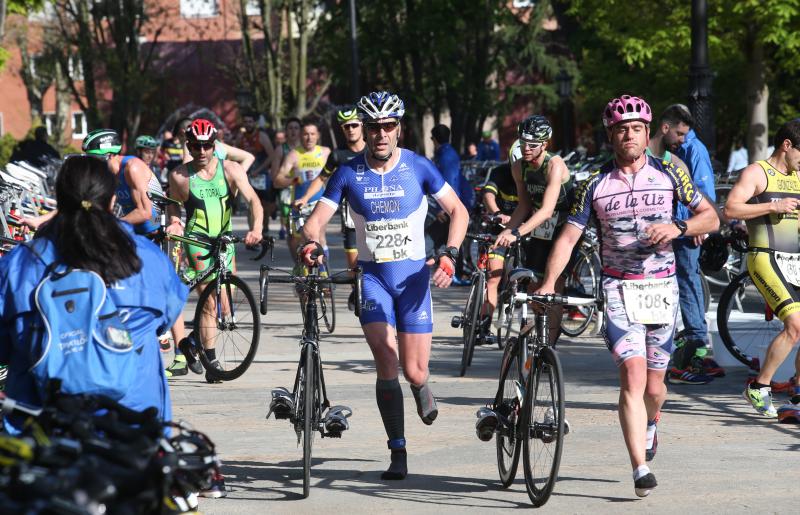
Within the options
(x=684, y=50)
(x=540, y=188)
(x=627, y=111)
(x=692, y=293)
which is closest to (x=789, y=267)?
(x=692, y=293)

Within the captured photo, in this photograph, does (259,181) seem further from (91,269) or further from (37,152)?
(91,269)

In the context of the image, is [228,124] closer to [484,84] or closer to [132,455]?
[484,84]

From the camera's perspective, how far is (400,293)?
7.77 m

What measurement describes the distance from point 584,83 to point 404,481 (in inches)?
1431

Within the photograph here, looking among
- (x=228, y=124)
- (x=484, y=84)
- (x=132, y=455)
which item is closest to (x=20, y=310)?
(x=132, y=455)

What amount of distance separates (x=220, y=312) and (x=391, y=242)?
344cm

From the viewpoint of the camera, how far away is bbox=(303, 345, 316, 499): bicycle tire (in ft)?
23.3

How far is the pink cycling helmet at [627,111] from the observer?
7.05m

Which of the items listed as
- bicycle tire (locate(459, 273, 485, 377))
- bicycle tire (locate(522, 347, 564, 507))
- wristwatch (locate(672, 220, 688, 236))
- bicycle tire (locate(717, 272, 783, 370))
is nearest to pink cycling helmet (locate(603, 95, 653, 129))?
wristwatch (locate(672, 220, 688, 236))

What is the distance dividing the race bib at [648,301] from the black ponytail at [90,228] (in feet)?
9.82

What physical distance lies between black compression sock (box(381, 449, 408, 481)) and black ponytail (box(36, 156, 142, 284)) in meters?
2.99

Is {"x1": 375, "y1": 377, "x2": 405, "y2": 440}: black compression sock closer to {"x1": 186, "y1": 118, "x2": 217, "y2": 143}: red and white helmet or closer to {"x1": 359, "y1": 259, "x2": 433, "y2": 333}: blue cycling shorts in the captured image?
{"x1": 359, "y1": 259, "x2": 433, "y2": 333}: blue cycling shorts

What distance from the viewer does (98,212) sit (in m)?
4.81

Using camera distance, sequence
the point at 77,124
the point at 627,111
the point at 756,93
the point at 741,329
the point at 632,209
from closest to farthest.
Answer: the point at 627,111 → the point at 632,209 → the point at 741,329 → the point at 756,93 → the point at 77,124
